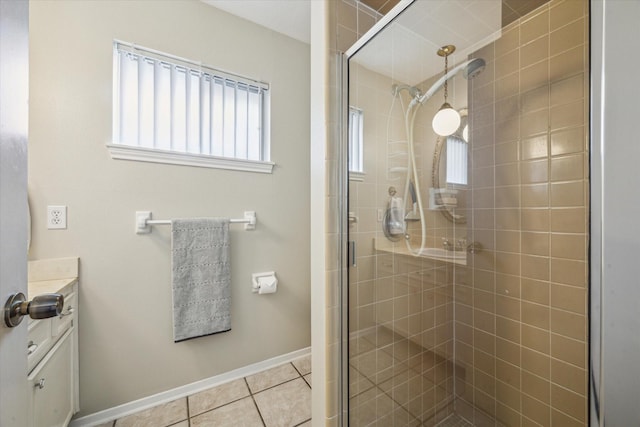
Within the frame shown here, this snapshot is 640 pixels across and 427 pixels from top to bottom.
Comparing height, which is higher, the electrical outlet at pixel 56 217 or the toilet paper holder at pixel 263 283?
the electrical outlet at pixel 56 217

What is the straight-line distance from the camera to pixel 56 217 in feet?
4.05

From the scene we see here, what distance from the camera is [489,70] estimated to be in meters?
1.16

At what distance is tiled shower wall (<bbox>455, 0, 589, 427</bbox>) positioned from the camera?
3.02 ft

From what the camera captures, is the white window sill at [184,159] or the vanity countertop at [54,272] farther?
the white window sill at [184,159]

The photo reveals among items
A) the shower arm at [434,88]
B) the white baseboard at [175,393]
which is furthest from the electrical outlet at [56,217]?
the shower arm at [434,88]

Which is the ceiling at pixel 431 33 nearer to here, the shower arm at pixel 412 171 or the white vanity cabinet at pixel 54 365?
the shower arm at pixel 412 171

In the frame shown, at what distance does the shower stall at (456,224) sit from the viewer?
1.04 m

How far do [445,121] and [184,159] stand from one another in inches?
61.4

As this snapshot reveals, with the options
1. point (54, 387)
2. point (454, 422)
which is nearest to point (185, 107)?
point (54, 387)

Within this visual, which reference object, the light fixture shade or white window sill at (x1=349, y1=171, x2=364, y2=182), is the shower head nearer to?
the light fixture shade

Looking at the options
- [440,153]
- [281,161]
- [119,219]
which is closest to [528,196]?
[440,153]

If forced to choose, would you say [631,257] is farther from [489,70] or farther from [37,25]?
[37,25]

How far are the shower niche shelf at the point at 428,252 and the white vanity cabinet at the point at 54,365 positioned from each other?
136cm

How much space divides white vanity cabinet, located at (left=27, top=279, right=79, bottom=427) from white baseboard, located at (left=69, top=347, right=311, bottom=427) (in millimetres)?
134
